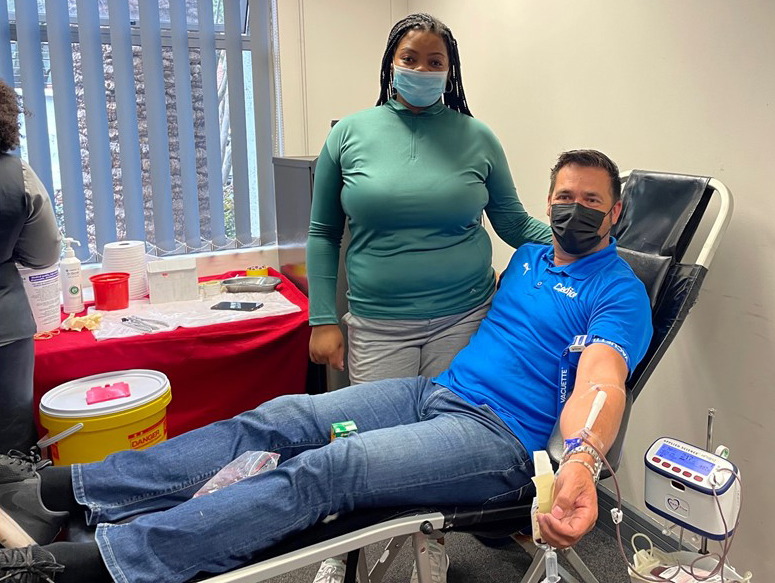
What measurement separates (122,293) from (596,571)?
6.39 ft

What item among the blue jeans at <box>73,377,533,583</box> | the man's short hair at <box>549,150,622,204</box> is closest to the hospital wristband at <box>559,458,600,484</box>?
the blue jeans at <box>73,377,533,583</box>

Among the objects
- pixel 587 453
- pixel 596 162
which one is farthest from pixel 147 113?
pixel 587 453

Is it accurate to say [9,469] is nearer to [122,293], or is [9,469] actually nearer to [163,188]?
[122,293]

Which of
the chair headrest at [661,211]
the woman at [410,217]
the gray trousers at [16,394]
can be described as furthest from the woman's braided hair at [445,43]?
the gray trousers at [16,394]

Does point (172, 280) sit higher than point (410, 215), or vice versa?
point (410, 215)

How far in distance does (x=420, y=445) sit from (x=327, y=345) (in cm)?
50

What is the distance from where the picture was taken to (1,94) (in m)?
1.64

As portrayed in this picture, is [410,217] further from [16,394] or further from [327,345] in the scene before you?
[16,394]

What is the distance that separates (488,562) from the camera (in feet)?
6.30

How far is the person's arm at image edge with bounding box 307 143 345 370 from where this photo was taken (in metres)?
1.65

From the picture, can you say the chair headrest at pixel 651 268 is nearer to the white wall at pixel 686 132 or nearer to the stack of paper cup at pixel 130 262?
the white wall at pixel 686 132

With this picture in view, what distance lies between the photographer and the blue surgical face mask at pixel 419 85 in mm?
1539

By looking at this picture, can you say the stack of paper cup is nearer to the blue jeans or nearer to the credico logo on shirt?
the blue jeans

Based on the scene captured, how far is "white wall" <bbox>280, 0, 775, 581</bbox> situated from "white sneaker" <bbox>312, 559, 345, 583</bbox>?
1.04 metres
